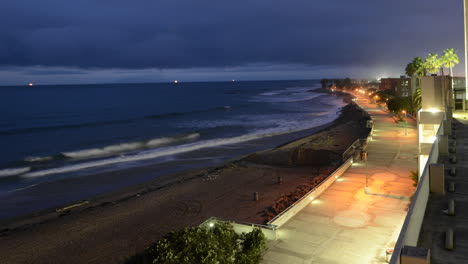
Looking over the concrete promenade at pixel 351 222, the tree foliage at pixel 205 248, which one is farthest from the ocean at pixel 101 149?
the tree foliage at pixel 205 248

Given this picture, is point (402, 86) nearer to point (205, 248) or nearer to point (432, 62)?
point (432, 62)

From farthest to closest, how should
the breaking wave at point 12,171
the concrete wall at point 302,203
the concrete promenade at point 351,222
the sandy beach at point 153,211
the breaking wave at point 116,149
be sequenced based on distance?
the breaking wave at point 116,149, the breaking wave at point 12,171, the sandy beach at point 153,211, the concrete wall at point 302,203, the concrete promenade at point 351,222

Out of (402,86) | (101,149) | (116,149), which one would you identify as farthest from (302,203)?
(402,86)

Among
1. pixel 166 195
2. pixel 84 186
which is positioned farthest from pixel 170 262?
pixel 84 186

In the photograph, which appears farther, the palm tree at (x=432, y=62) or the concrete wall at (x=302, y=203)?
the palm tree at (x=432, y=62)

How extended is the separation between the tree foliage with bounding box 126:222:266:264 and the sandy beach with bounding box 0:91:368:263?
6181mm

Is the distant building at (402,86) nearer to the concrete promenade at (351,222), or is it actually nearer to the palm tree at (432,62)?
the palm tree at (432,62)

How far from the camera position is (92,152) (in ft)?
127

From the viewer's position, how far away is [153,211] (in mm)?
20141

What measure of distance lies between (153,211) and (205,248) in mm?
11444

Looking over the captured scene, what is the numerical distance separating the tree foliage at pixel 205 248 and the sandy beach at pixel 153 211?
6.18m

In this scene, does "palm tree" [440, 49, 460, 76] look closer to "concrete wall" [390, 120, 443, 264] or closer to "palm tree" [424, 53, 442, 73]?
"palm tree" [424, 53, 442, 73]

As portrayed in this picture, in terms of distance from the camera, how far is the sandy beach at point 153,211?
52.9 feet

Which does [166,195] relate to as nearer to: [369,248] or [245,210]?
[245,210]
